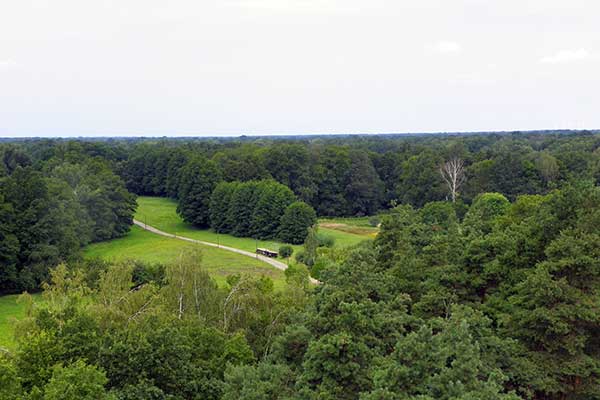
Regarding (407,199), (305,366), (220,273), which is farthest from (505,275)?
(407,199)

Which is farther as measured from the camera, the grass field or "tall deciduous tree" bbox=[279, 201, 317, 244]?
"tall deciduous tree" bbox=[279, 201, 317, 244]

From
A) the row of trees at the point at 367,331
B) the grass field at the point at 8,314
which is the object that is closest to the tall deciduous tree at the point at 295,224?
the grass field at the point at 8,314

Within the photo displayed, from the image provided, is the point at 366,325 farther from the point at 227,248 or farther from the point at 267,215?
the point at 267,215

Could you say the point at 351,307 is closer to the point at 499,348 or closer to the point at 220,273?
the point at 499,348

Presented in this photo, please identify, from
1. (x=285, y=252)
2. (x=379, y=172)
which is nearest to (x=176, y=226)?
(x=285, y=252)

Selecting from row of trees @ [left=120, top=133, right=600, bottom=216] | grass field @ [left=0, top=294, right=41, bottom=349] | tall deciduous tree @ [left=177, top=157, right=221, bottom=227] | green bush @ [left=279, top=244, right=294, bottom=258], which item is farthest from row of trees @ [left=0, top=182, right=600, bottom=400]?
row of trees @ [left=120, top=133, right=600, bottom=216]

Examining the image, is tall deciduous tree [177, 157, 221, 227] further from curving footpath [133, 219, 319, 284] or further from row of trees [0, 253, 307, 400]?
row of trees [0, 253, 307, 400]
